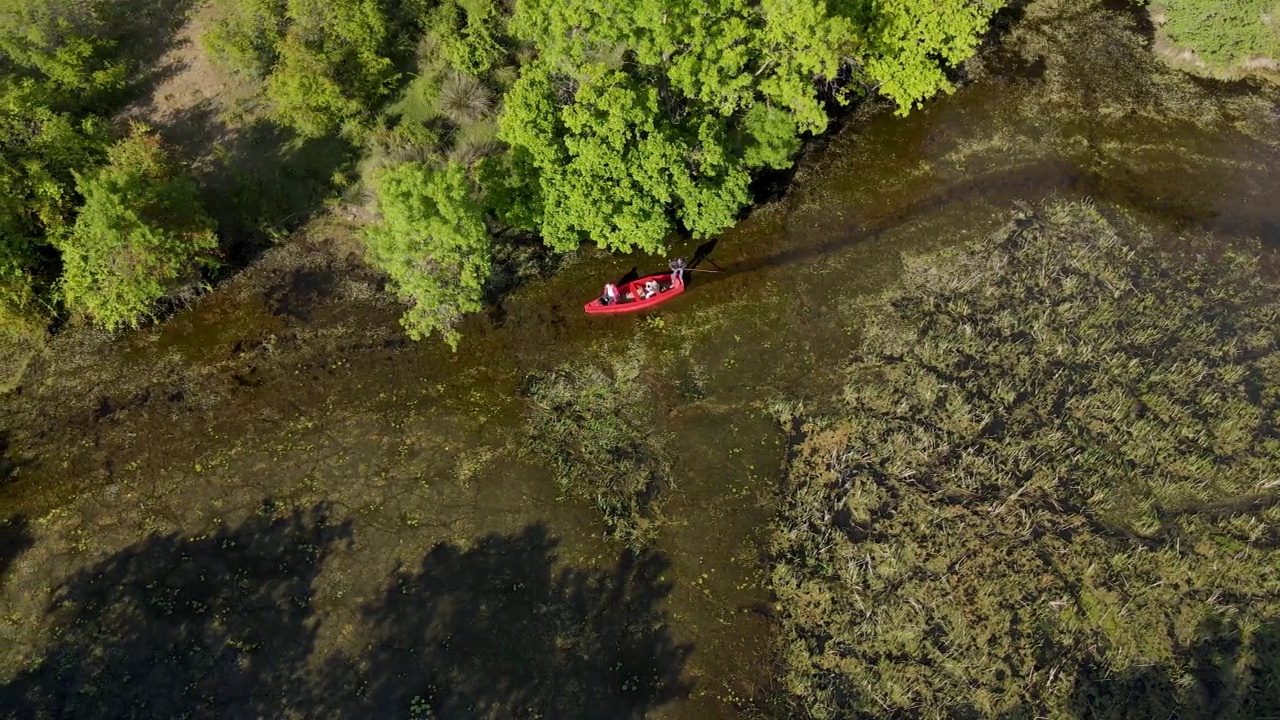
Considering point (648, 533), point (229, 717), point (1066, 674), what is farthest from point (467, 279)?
point (1066, 674)

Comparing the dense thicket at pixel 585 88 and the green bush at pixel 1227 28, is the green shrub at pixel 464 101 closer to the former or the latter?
the dense thicket at pixel 585 88

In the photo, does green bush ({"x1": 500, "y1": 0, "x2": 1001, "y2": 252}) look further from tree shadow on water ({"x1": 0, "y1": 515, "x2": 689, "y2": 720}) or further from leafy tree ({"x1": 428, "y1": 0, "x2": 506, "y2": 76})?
tree shadow on water ({"x1": 0, "y1": 515, "x2": 689, "y2": 720})

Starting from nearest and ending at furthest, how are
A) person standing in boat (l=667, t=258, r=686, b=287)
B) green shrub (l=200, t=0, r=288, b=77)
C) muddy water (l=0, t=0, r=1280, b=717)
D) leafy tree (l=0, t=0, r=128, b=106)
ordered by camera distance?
1. muddy water (l=0, t=0, r=1280, b=717)
2. person standing in boat (l=667, t=258, r=686, b=287)
3. leafy tree (l=0, t=0, r=128, b=106)
4. green shrub (l=200, t=0, r=288, b=77)

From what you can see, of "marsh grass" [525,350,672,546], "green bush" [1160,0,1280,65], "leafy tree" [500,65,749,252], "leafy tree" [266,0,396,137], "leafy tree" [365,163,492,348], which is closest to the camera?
"leafy tree" [365,163,492,348]

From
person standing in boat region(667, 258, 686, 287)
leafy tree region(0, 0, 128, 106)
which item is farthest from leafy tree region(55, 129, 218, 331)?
person standing in boat region(667, 258, 686, 287)

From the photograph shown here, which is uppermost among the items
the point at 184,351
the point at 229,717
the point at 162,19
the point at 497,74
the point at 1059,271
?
the point at 162,19

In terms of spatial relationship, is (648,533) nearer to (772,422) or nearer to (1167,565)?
(772,422)
